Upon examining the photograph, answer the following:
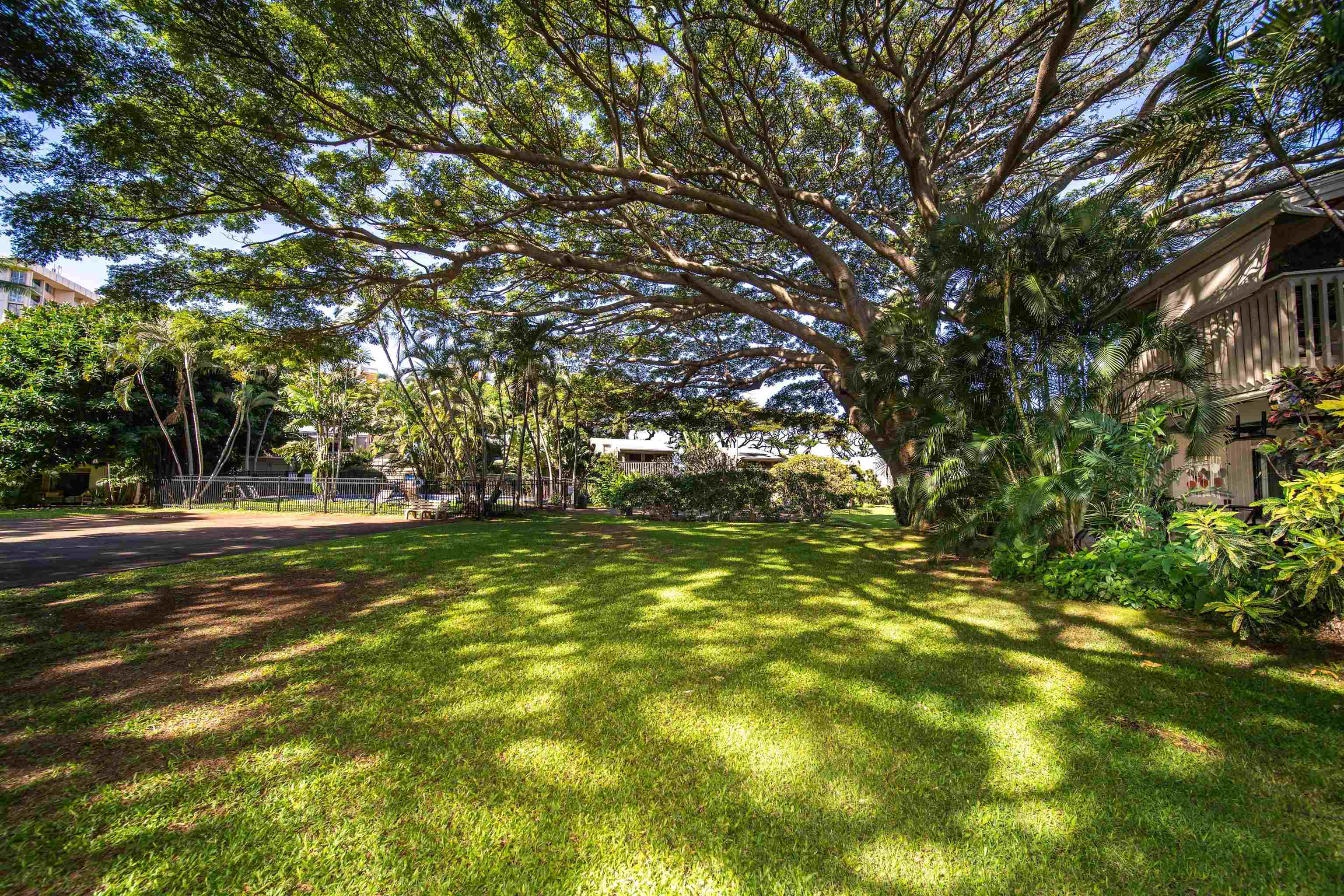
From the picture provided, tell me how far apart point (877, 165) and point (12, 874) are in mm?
14227

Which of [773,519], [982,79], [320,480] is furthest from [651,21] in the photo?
[320,480]

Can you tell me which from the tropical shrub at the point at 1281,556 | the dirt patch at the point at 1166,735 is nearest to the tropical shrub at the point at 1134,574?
the tropical shrub at the point at 1281,556

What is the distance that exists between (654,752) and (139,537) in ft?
41.7

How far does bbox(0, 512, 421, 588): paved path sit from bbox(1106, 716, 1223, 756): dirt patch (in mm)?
10429

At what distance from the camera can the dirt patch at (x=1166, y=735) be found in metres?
2.58

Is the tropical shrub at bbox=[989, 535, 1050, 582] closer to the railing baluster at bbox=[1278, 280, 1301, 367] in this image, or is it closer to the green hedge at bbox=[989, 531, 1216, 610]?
the green hedge at bbox=[989, 531, 1216, 610]

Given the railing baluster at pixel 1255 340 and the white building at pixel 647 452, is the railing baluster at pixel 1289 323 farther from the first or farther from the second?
the white building at pixel 647 452

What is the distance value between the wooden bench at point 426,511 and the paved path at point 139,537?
0.52 m

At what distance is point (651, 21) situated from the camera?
24.5ft

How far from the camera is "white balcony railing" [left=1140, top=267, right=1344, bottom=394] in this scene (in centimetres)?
569

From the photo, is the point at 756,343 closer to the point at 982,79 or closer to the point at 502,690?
the point at 982,79

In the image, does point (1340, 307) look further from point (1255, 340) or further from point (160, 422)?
point (160, 422)

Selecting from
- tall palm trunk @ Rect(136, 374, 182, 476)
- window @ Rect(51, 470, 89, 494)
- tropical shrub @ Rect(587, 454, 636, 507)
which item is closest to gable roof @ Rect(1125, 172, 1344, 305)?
tropical shrub @ Rect(587, 454, 636, 507)

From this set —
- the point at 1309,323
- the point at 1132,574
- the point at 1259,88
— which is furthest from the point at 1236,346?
the point at 1132,574
